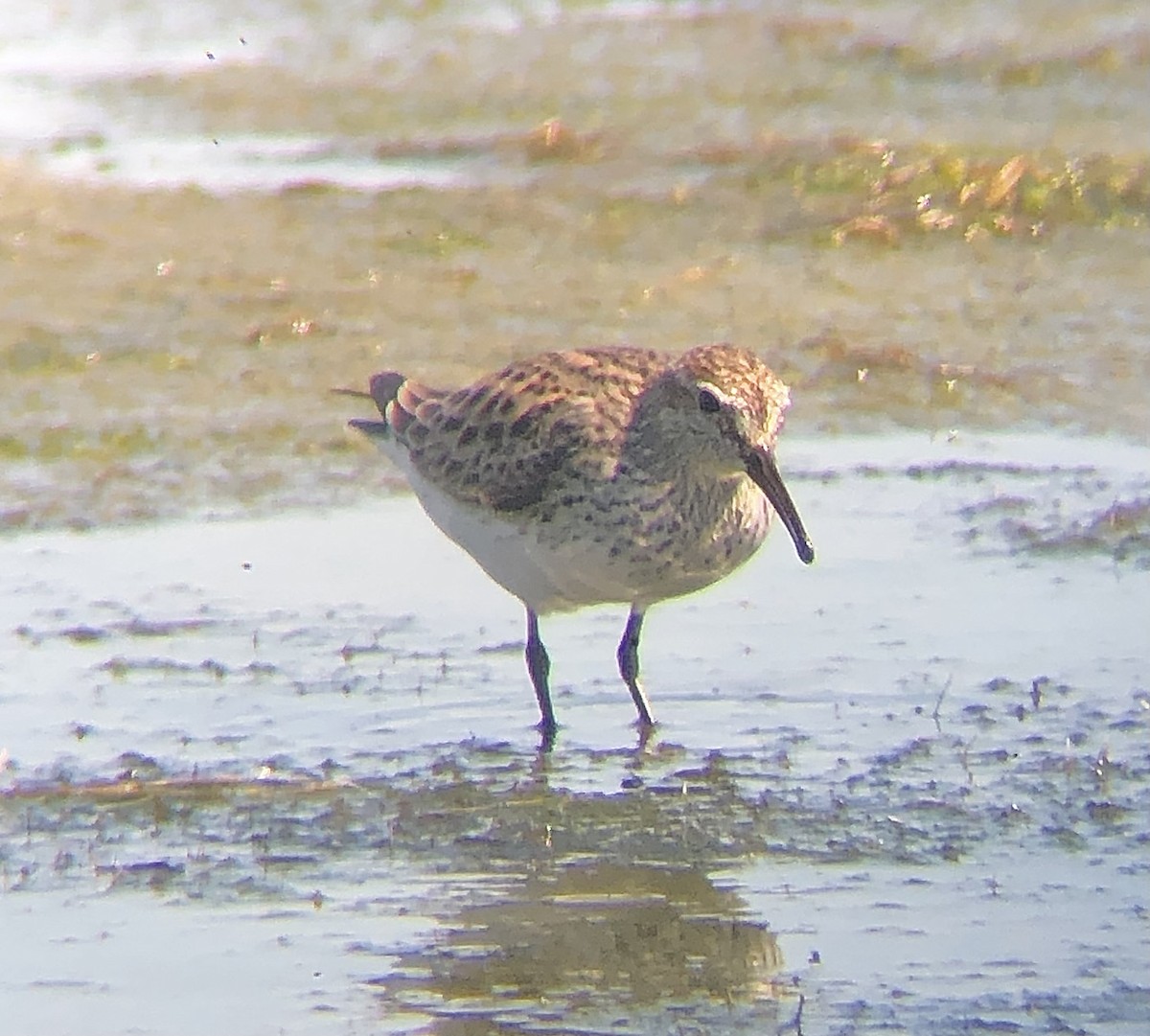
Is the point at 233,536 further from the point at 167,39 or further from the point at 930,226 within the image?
the point at 167,39

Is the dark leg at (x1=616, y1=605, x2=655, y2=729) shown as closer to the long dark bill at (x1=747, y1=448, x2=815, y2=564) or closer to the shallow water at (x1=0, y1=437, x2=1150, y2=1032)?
the shallow water at (x1=0, y1=437, x2=1150, y2=1032)

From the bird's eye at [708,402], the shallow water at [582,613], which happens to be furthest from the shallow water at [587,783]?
the bird's eye at [708,402]

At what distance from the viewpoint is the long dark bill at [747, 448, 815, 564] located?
21.7 ft

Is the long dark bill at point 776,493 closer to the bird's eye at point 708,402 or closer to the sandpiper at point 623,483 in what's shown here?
the sandpiper at point 623,483

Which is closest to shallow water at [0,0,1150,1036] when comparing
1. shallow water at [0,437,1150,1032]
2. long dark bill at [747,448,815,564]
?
shallow water at [0,437,1150,1032]

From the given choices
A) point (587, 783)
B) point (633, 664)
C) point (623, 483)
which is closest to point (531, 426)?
point (623, 483)

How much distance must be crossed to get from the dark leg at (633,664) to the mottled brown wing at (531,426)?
0.45 metres

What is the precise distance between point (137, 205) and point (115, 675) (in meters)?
6.09

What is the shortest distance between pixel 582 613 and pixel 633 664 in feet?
3.90

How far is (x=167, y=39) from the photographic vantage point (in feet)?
56.0

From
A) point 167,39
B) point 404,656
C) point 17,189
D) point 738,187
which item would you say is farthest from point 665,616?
point 167,39

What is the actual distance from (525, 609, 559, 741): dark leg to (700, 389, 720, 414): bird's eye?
0.82 metres

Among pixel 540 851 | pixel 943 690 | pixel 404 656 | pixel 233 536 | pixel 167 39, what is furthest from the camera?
pixel 167 39

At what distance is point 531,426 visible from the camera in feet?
23.2
